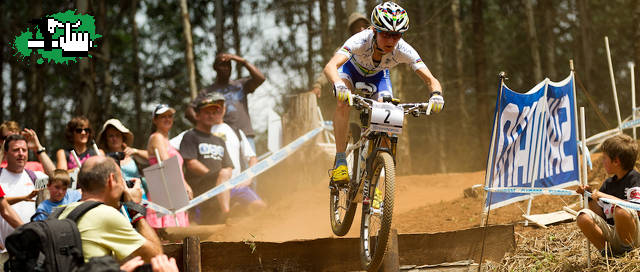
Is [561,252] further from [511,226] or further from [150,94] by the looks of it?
[150,94]

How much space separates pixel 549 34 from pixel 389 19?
21.2 m

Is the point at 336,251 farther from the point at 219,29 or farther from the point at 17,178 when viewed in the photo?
the point at 219,29

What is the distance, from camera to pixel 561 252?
6.75m

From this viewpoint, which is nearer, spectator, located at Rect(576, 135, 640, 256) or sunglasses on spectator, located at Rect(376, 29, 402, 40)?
spectator, located at Rect(576, 135, 640, 256)

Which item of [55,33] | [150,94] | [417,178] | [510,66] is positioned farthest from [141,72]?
[417,178]

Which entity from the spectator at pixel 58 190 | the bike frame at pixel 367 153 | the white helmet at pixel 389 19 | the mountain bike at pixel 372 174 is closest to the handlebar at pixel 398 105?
the mountain bike at pixel 372 174

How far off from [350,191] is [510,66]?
79.6 ft

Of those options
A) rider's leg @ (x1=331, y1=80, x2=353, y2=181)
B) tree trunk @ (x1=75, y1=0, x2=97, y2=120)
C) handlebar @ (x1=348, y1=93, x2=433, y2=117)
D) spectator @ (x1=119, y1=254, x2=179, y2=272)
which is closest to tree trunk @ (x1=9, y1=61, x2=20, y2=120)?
tree trunk @ (x1=75, y1=0, x2=97, y2=120)

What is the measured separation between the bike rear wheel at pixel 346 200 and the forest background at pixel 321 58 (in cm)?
1069

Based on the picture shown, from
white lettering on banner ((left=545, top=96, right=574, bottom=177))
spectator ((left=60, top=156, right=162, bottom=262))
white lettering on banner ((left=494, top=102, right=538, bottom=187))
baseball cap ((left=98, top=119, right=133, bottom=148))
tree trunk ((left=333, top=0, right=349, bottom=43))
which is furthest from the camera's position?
tree trunk ((left=333, top=0, right=349, bottom=43))

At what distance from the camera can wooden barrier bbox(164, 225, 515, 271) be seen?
5.90 metres

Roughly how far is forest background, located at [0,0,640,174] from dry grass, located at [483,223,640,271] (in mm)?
11622

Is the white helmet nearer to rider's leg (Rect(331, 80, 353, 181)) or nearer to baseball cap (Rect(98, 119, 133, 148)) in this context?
rider's leg (Rect(331, 80, 353, 181))

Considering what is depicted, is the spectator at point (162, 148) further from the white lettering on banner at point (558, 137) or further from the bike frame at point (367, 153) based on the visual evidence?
the white lettering on banner at point (558, 137)
